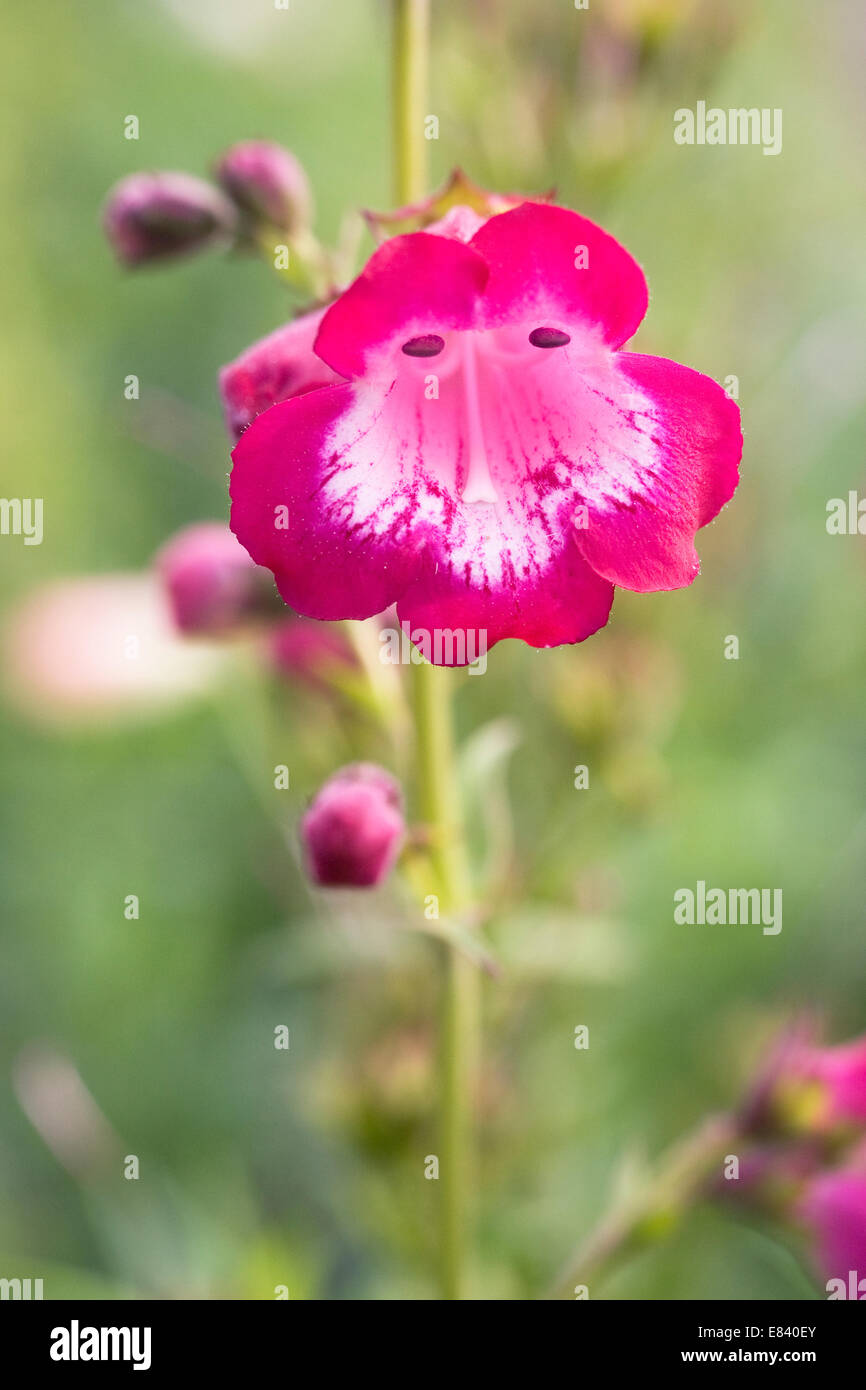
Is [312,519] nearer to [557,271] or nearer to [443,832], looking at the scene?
[557,271]

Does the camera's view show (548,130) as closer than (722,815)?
Yes

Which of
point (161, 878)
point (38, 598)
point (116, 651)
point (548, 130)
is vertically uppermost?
point (548, 130)

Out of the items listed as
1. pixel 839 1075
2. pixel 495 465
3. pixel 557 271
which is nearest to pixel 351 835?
pixel 495 465

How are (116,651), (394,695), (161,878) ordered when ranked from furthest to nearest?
(161,878) → (116,651) → (394,695)

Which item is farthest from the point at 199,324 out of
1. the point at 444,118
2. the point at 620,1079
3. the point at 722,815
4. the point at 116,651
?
the point at 620,1079

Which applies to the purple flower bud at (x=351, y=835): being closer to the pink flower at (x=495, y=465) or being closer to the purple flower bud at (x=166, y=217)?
the pink flower at (x=495, y=465)

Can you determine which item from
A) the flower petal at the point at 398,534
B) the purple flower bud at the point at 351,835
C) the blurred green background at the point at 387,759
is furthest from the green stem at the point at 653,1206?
the flower petal at the point at 398,534

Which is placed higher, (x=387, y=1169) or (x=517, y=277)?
(x=517, y=277)

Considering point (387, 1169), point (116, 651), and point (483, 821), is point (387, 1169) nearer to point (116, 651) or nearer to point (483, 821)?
point (483, 821)
